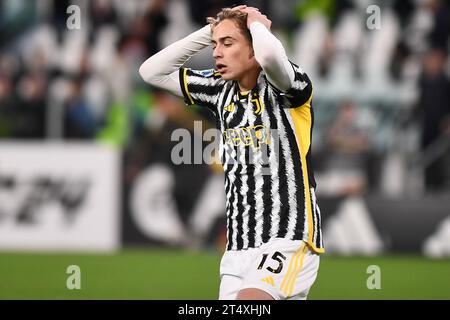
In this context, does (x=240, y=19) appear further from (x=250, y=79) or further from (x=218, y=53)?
(x=250, y=79)

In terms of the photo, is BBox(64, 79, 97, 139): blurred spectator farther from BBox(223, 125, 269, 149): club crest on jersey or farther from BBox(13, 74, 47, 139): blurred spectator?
BBox(223, 125, 269, 149): club crest on jersey

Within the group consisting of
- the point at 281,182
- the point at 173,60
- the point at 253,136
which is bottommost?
the point at 281,182

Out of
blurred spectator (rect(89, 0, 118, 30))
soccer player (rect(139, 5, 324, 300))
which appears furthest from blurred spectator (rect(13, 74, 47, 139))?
soccer player (rect(139, 5, 324, 300))

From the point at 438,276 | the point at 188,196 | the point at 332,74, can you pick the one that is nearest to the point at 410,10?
the point at 332,74

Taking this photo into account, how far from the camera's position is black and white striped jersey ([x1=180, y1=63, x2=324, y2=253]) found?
582 cm

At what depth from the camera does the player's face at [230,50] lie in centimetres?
580

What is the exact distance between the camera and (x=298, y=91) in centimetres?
578

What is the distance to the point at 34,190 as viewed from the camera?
1401 centimetres

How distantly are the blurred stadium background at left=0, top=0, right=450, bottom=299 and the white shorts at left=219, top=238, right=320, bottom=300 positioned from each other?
534 centimetres

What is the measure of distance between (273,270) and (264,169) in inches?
23.7

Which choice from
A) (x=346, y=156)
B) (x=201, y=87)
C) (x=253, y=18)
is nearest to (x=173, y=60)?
(x=201, y=87)

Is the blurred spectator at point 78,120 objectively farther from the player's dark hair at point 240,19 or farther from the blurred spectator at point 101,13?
the player's dark hair at point 240,19

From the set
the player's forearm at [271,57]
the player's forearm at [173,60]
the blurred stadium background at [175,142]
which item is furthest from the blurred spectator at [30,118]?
the player's forearm at [271,57]
